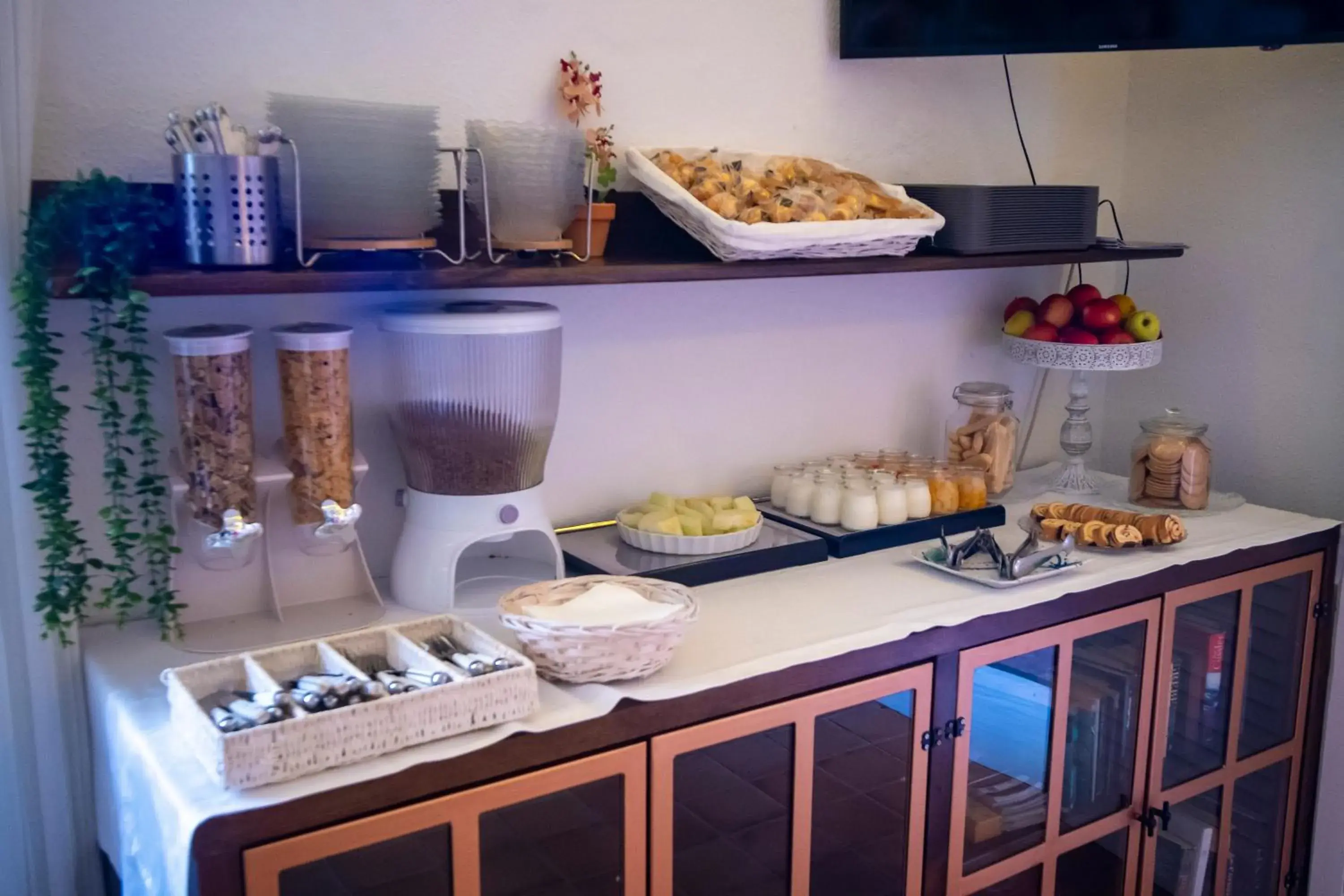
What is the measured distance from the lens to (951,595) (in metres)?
1.67

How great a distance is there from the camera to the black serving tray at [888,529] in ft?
6.00

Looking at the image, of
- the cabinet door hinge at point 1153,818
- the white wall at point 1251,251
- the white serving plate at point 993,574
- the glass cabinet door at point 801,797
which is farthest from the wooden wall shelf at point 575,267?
the cabinet door hinge at point 1153,818

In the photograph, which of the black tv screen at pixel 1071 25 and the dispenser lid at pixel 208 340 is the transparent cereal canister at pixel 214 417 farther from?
the black tv screen at pixel 1071 25

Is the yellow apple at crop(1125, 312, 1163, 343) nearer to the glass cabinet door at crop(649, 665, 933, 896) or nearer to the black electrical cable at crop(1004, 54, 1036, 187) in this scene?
the black electrical cable at crop(1004, 54, 1036, 187)

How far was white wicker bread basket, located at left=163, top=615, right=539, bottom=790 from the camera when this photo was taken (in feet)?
3.60

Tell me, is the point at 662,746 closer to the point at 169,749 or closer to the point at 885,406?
the point at 169,749

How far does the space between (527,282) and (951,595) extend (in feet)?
2.38

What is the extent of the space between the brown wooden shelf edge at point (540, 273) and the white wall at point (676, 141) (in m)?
0.20

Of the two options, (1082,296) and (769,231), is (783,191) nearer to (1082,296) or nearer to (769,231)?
(769,231)

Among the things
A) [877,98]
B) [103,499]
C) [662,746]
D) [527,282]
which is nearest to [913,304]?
[877,98]

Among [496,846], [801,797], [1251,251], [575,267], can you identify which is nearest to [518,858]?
[496,846]

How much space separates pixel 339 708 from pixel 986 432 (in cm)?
130

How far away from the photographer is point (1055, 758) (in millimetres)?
1739

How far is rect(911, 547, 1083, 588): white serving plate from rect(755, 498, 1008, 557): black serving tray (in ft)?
0.26
